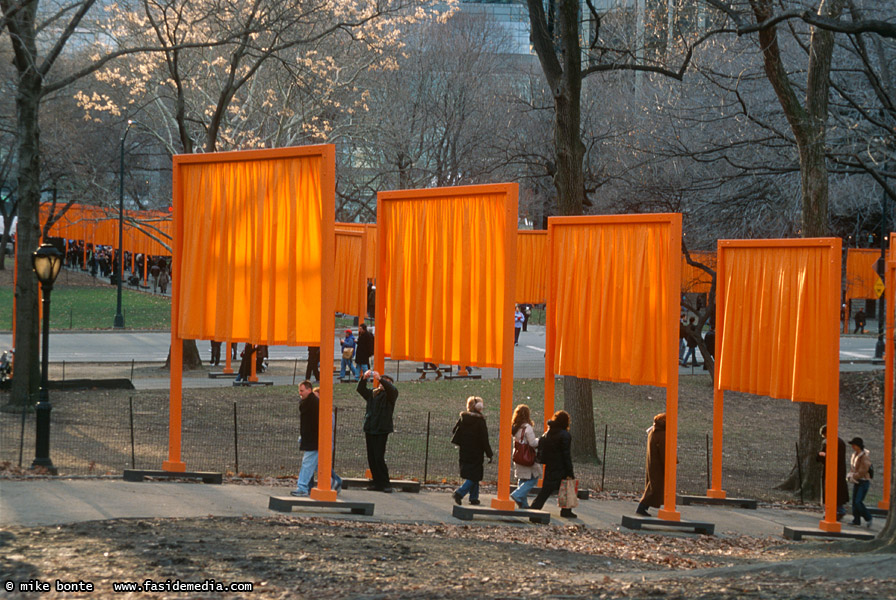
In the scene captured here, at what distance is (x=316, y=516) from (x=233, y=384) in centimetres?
1612

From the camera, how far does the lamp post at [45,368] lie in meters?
14.1

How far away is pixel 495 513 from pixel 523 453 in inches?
45.2

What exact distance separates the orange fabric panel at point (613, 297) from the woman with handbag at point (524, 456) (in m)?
1.21

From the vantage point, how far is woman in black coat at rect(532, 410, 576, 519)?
1307 centimetres

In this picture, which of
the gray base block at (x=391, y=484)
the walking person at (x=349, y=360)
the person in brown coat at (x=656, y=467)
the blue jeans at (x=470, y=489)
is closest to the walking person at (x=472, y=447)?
the blue jeans at (x=470, y=489)

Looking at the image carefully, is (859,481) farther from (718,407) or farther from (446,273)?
(446,273)

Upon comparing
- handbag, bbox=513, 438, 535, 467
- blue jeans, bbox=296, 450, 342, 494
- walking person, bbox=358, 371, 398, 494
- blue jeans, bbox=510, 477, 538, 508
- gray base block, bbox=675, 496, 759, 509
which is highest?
walking person, bbox=358, 371, 398, 494

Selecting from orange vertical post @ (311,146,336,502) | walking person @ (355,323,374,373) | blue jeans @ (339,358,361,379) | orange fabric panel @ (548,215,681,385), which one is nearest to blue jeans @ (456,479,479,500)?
orange vertical post @ (311,146,336,502)

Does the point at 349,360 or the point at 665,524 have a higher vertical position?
the point at 349,360

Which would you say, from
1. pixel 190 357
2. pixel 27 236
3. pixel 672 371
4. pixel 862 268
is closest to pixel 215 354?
pixel 190 357

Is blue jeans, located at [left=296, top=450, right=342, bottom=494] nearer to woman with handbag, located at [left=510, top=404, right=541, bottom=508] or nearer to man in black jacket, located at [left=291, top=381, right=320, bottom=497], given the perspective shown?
man in black jacket, located at [left=291, top=381, right=320, bottom=497]

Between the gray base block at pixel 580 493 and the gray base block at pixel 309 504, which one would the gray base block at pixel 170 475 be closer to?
the gray base block at pixel 309 504

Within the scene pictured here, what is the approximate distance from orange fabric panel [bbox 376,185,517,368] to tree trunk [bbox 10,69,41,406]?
10.1 m

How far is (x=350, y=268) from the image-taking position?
27.3m
